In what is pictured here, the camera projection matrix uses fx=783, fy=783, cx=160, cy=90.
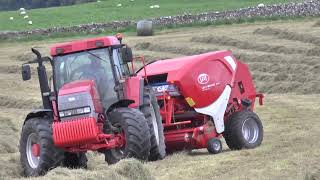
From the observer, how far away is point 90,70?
11.9m

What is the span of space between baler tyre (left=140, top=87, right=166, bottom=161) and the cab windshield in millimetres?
648

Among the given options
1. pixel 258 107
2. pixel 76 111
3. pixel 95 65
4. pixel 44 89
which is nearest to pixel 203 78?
pixel 95 65

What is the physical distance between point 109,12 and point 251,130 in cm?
4239

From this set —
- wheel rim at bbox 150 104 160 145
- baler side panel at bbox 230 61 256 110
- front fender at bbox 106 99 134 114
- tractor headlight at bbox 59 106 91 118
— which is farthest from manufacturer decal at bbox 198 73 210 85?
tractor headlight at bbox 59 106 91 118

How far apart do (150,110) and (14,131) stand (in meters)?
4.63

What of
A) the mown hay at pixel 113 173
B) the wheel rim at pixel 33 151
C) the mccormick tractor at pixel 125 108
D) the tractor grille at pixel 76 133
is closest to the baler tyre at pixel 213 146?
the mccormick tractor at pixel 125 108

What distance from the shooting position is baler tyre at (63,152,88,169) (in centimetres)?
1166

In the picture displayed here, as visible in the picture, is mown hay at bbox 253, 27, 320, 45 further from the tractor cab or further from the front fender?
the front fender

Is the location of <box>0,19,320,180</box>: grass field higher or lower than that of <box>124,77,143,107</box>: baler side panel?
lower

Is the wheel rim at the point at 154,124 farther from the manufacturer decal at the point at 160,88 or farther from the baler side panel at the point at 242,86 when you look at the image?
the baler side panel at the point at 242,86

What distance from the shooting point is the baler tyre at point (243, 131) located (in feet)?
45.6

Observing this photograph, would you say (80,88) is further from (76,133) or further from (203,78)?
(203,78)

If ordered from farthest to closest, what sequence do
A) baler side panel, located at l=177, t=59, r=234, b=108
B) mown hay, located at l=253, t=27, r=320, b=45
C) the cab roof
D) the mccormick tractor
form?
1. mown hay, located at l=253, t=27, r=320, b=45
2. baler side panel, located at l=177, t=59, r=234, b=108
3. the cab roof
4. the mccormick tractor

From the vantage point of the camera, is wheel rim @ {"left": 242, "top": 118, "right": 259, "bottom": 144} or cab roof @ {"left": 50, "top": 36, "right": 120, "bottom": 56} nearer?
cab roof @ {"left": 50, "top": 36, "right": 120, "bottom": 56}
